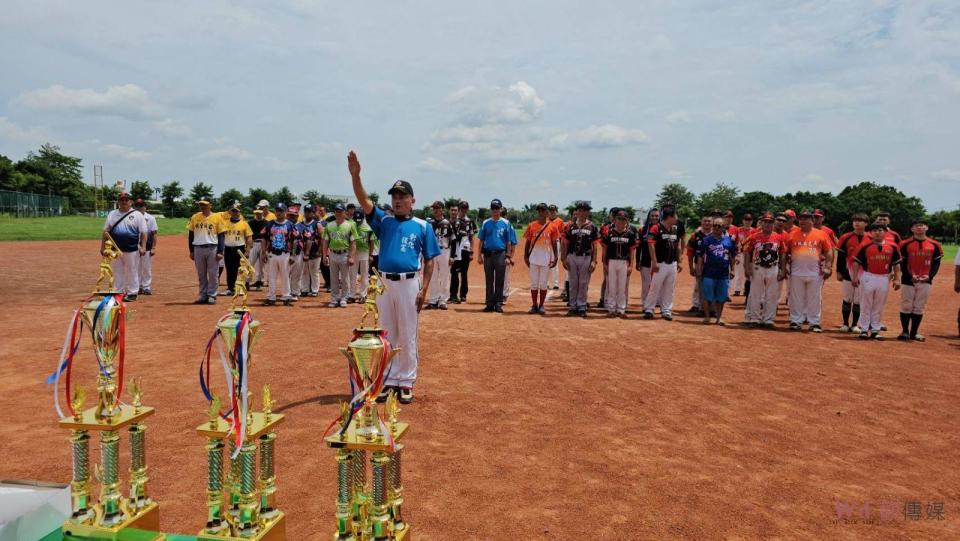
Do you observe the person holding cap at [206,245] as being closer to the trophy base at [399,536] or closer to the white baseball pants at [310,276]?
the white baseball pants at [310,276]

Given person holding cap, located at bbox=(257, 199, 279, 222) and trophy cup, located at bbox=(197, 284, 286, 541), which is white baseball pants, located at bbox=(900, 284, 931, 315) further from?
person holding cap, located at bbox=(257, 199, 279, 222)

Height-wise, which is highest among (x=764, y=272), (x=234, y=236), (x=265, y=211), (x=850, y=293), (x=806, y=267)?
(x=265, y=211)

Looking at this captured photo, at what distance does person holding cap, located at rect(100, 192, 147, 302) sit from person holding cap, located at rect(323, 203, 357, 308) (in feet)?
12.1

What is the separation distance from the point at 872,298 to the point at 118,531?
35.8 ft

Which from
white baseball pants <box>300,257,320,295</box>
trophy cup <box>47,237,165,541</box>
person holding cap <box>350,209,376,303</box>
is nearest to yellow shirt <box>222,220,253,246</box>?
white baseball pants <box>300,257,320,295</box>

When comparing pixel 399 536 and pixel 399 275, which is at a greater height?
pixel 399 275

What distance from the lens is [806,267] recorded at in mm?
10086

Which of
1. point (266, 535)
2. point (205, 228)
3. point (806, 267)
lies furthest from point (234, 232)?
point (806, 267)

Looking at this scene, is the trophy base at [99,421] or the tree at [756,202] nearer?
the trophy base at [99,421]

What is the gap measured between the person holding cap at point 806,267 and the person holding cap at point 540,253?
4246 mm

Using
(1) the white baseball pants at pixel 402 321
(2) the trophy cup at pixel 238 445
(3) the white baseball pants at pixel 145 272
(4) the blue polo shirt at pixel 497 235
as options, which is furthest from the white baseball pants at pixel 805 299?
(3) the white baseball pants at pixel 145 272

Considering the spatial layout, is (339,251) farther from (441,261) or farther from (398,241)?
(398,241)

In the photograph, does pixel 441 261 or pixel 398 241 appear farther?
pixel 441 261

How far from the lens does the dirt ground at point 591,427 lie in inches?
141
